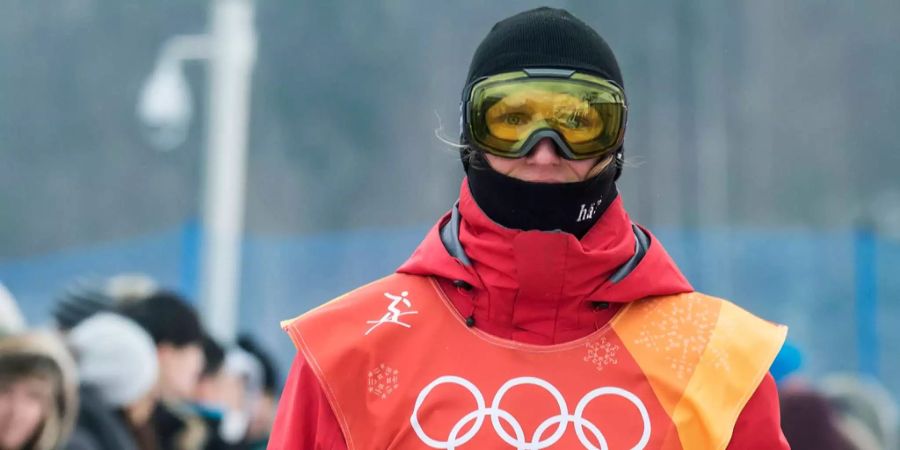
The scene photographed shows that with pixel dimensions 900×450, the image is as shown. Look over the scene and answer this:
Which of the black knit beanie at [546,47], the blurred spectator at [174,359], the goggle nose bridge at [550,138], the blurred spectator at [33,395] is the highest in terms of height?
the black knit beanie at [546,47]

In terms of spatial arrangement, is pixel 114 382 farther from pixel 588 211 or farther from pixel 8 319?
pixel 588 211

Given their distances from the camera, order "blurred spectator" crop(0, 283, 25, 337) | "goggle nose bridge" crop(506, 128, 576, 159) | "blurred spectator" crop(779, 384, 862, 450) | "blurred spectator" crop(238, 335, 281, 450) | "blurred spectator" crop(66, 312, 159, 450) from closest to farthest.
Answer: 1. "goggle nose bridge" crop(506, 128, 576, 159)
2. "blurred spectator" crop(779, 384, 862, 450)
3. "blurred spectator" crop(0, 283, 25, 337)
4. "blurred spectator" crop(66, 312, 159, 450)
5. "blurred spectator" crop(238, 335, 281, 450)

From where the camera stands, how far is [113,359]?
5383 millimetres

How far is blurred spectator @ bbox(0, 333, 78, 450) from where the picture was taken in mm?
4414

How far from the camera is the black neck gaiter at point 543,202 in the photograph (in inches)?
104

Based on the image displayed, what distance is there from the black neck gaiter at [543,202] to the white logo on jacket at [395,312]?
220 mm

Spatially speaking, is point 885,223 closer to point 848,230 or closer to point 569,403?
point 848,230

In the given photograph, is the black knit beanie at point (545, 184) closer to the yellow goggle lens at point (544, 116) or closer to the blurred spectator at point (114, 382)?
the yellow goggle lens at point (544, 116)

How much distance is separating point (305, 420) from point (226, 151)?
7.61 metres

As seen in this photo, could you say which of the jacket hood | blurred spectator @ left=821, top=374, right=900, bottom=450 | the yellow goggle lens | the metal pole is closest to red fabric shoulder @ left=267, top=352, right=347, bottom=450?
the jacket hood

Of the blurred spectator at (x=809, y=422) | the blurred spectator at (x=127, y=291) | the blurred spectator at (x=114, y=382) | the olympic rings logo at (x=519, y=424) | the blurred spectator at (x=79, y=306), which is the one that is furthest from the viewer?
the blurred spectator at (x=127, y=291)

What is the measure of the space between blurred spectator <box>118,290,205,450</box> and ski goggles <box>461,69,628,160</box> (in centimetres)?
344

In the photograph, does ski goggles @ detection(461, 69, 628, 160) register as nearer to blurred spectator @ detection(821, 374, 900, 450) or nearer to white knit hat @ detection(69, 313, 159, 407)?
blurred spectator @ detection(821, 374, 900, 450)

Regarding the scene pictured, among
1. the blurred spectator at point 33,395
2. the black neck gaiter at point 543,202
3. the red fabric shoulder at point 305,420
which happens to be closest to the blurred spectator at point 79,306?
the blurred spectator at point 33,395
